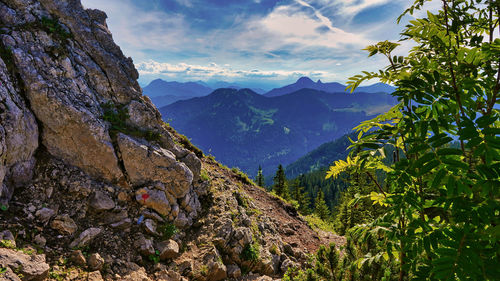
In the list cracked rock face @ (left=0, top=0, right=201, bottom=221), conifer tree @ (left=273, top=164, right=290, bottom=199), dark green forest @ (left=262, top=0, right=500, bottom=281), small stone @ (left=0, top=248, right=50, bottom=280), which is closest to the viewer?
dark green forest @ (left=262, top=0, right=500, bottom=281)

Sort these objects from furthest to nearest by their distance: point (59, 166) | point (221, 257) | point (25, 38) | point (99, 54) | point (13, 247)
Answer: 1. point (99, 54)
2. point (221, 257)
3. point (25, 38)
4. point (59, 166)
5. point (13, 247)

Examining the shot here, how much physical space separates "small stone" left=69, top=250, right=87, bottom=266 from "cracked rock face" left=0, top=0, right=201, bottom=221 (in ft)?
5.90

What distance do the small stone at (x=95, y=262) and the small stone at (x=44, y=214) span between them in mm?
1805

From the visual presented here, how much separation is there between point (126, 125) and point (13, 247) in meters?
5.79

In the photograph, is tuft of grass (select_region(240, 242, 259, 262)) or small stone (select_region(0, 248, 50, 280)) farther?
tuft of grass (select_region(240, 242, 259, 262))

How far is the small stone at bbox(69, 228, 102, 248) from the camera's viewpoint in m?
7.09

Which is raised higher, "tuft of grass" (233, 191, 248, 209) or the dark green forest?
the dark green forest

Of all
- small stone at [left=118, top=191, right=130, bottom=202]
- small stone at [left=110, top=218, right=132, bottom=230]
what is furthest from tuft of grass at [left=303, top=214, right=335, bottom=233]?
small stone at [left=118, top=191, right=130, bottom=202]

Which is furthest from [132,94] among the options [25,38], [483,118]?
[483,118]

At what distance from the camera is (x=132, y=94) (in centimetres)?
1141

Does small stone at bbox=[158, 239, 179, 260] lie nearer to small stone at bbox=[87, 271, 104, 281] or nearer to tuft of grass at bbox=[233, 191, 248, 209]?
small stone at bbox=[87, 271, 104, 281]

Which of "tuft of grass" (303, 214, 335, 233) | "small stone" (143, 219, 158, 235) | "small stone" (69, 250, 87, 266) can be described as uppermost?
"small stone" (143, 219, 158, 235)

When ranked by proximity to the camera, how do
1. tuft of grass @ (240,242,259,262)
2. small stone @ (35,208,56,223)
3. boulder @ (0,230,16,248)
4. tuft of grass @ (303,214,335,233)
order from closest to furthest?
boulder @ (0,230,16,248) < small stone @ (35,208,56,223) < tuft of grass @ (240,242,259,262) < tuft of grass @ (303,214,335,233)

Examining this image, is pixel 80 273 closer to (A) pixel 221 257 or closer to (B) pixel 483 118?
(A) pixel 221 257
